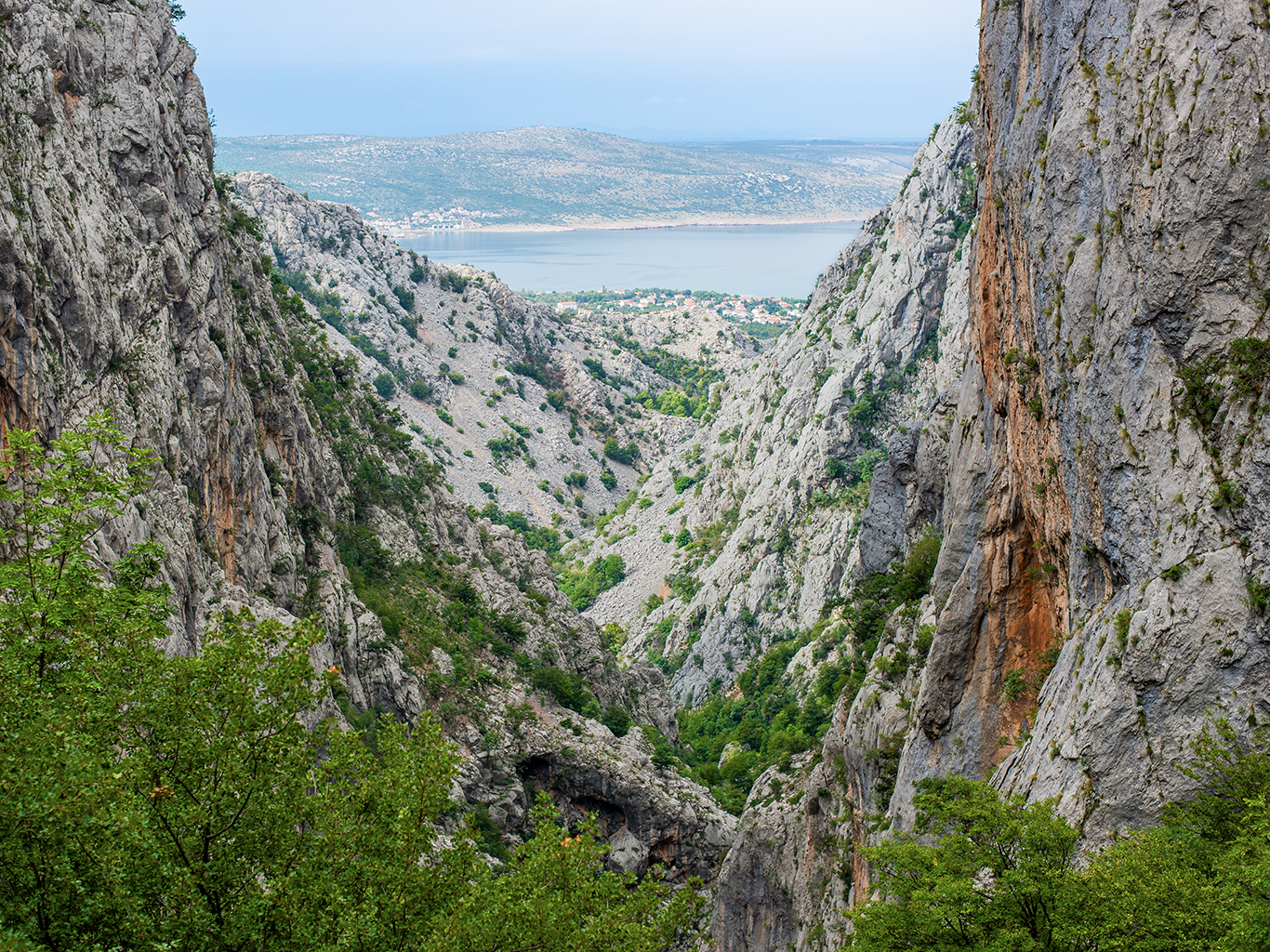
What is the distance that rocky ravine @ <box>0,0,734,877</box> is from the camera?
24859 mm

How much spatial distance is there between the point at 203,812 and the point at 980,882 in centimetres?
1323

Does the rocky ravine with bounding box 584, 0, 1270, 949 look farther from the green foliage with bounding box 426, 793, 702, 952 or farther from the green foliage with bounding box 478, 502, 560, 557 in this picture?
the green foliage with bounding box 478, 502, 560, 557

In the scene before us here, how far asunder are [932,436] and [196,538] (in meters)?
29.2

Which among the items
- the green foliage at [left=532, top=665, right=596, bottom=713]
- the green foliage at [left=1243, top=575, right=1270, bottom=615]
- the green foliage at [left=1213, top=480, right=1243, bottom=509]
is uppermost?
the green foliage at [left=1213, top=480, right=1243, bottom=509]

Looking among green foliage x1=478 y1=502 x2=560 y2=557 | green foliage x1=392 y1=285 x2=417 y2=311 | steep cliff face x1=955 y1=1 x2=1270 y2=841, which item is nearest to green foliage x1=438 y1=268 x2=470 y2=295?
green foliage x1=392 y1=285 x2=417 y2=311

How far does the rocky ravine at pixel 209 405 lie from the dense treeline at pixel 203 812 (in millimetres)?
9782

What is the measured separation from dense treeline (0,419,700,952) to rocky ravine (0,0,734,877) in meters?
9.78

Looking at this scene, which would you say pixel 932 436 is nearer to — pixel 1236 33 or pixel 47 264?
pixel 1236 33

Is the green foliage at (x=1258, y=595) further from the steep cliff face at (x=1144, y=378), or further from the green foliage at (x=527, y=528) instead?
the green foliage at (x=527, y=528)

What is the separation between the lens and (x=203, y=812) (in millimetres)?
12742

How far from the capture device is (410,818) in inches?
552

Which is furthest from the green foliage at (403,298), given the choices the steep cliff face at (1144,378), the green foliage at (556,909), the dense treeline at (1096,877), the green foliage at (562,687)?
the dense treeline at (1096,877)

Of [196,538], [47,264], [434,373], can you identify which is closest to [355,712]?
[196,538]

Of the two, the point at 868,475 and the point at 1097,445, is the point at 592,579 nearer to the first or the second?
the point at 868,475
